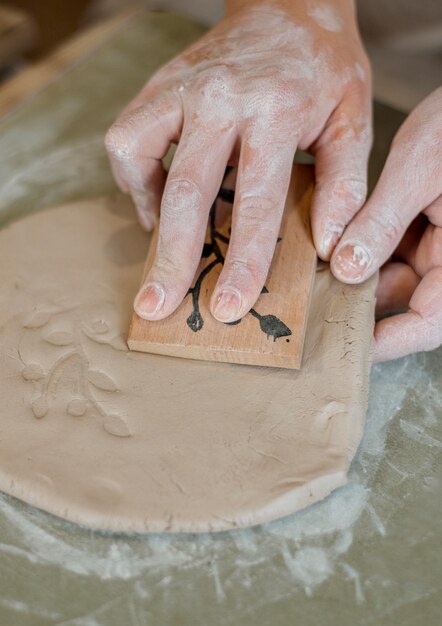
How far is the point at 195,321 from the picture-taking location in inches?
45.9

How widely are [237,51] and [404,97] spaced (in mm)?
787

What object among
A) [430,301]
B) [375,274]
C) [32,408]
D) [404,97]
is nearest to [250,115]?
[375,274]

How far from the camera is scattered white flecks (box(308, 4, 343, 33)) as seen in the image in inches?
56.8

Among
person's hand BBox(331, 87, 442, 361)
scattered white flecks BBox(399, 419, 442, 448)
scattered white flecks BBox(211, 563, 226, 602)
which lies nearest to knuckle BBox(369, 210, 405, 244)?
person's hand BBox(331, 87, 442, 361)

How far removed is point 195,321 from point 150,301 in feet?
0.29

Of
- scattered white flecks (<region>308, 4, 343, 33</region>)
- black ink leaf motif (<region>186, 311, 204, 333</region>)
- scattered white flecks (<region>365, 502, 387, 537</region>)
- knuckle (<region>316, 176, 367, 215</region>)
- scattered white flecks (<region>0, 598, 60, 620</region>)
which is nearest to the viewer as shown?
scattered white flecks (<region>0, 598, 60, 620</region>)

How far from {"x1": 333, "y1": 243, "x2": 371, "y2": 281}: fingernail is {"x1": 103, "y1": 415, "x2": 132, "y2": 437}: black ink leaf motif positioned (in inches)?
19.0

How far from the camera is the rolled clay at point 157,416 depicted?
3.32ft

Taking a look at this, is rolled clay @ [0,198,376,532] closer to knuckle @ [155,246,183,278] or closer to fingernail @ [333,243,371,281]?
fingernail @ [333,243,371,281]

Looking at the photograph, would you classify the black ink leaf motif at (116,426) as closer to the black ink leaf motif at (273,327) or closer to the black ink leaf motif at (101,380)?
the black ink leaf motif at (101,380)

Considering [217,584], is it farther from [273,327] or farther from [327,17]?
[327,17]

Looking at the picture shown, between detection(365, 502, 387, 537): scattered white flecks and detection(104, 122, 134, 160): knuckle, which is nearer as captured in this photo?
detection(365, 502, 387, 537): scattered white flecks

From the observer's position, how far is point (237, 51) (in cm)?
137

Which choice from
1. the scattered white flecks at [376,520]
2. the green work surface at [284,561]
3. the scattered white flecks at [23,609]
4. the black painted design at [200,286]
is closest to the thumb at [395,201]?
the black painted design at [200,286]
